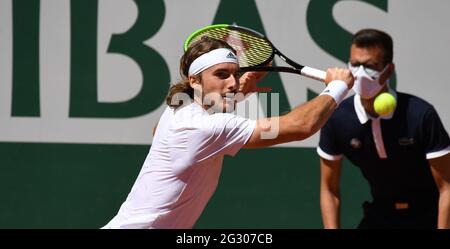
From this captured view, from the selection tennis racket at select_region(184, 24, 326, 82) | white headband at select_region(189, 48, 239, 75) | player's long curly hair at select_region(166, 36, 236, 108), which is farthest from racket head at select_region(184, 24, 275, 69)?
white headband at select_region(189, 48, 239, 75)

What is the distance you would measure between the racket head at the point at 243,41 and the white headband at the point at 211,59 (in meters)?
0.38

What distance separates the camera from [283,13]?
5531 millimetres

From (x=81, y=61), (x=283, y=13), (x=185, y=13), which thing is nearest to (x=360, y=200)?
(x=283, y=13)

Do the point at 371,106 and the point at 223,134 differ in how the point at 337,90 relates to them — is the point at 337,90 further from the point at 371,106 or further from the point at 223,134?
the point at 371,106

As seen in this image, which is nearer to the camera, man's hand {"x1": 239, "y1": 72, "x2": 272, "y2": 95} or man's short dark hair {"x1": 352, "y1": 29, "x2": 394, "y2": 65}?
man's hand {"x1": 239, "y1": 72, "x2": 272, "y2": 95}

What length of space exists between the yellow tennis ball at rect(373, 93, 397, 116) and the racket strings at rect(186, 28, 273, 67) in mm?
695

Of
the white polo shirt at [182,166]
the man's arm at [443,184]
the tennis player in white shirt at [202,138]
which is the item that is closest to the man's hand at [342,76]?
the tennis player in white shirt at [202,138]

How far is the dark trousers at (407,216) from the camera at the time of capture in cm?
448

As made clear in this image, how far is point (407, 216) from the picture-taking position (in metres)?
4.49

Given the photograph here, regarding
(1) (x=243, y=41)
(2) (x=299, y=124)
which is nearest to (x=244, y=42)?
(1) (x=243, y=41)

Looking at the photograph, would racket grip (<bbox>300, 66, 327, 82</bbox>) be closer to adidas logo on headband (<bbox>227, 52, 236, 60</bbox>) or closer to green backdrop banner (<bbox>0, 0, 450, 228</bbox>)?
adidas logo on headband (<bbox>227, 52, 236, 60</bbox>)

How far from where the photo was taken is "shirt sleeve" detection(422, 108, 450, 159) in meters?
4.41

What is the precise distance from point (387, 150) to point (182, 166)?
4.78ft
